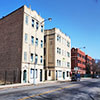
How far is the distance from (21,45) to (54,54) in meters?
14.8

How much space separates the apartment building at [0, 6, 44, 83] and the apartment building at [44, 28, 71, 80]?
25.5ft

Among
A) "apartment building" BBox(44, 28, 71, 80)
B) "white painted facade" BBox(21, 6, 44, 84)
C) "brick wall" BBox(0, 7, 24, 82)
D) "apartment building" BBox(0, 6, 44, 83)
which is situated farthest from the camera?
"apartment building" BBox(44, 28, 71, 80)

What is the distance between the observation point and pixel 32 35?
105 ft

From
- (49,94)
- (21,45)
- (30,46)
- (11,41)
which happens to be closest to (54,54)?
(30,46)

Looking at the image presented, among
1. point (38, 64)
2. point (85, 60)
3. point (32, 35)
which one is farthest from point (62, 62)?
point (85, 60)

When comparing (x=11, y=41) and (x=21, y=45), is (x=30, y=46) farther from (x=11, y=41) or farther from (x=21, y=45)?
(x=11, y=41)

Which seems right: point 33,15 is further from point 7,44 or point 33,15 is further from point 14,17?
point 7,44

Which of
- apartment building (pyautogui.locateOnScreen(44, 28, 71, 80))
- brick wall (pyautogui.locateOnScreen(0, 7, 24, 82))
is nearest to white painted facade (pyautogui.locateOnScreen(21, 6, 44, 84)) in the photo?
brick wall (pyautogui.locateOnScreen(0, 7, 24, 82))

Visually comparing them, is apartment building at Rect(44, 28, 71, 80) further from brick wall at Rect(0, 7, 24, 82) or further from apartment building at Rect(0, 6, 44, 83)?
→ brick wall at Rect(0, 7, 24, 82)

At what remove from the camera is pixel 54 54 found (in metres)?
42.0

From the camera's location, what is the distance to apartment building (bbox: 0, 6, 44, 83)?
28.9 metres

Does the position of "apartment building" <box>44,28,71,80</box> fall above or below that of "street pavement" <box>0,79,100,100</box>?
above

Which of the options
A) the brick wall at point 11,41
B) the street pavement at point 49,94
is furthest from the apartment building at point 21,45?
the street pavement at point 49,94

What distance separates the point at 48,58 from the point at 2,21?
53.2 ft
